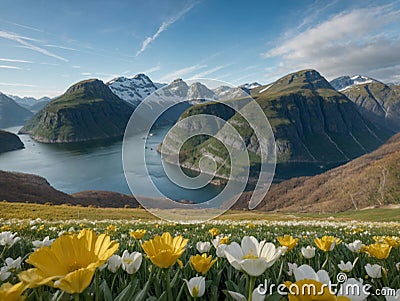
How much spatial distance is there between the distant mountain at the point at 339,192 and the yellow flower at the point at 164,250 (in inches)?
3727

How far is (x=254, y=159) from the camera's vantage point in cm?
19462

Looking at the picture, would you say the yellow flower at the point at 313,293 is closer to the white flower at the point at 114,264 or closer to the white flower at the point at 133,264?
the white flower at the point at 133,264

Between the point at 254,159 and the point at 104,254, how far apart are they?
197 meters

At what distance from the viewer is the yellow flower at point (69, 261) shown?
41.7 inches

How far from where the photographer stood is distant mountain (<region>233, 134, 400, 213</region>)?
91256 millimetres

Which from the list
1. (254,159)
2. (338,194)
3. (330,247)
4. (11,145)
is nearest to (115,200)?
(330,247)

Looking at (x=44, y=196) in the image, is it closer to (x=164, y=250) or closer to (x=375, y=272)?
(x=164, y=250)

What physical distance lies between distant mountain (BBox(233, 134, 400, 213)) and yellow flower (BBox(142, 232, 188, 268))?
9465 centimetres

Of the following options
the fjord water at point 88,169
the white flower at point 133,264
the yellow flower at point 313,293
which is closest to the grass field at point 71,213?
the white flower at point 133,264

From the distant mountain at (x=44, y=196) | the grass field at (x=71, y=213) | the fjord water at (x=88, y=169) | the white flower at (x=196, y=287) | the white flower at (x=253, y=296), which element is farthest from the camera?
the fjord water at (x=88, y=169)

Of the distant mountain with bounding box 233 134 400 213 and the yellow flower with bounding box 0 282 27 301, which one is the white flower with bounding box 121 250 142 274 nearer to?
the yellow flower with bounding box 0 282 27 301

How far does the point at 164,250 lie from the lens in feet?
5.09

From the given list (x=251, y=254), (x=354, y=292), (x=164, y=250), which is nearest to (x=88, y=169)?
(x=164, y=250)

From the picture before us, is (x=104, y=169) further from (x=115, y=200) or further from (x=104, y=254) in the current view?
(x=104, y=254)
